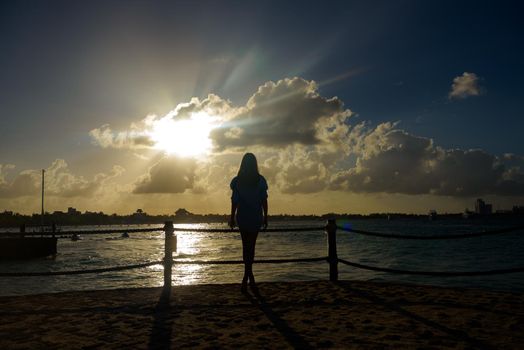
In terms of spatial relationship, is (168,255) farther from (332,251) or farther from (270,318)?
(270,318)

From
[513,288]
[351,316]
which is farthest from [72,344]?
[513,288]

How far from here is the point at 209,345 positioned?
475 centimetres

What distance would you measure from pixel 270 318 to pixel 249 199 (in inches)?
89.6

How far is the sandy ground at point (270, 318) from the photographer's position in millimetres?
4883

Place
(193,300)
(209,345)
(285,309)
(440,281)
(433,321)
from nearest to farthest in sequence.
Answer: (209,345) → (433,321) → (285,309) → (193,300) → (440,281)

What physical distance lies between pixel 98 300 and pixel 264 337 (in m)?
3.92

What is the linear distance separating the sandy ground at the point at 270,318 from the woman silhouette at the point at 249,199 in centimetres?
118

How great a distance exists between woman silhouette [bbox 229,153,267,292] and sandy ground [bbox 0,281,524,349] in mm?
1175

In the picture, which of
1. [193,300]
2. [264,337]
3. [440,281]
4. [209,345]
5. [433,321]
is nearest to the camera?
[209,345]

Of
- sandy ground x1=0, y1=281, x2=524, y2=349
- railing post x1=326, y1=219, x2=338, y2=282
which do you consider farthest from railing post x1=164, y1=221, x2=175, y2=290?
railing post x1=326, y1=219, x2=338, y2=282

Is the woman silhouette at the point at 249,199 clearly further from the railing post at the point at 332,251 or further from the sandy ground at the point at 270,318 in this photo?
the railing post at the point at 332,251

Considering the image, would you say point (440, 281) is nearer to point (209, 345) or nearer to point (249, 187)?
point (249, 187)

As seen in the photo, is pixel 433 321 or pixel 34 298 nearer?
pixel 433 321

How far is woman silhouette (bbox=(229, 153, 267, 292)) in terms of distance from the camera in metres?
7.55
